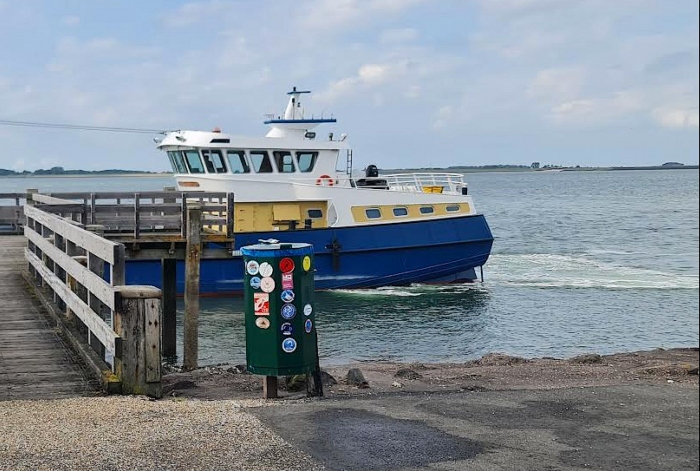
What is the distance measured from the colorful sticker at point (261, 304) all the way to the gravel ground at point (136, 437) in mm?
912

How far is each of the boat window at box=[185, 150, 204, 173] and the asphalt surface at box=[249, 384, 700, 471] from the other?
18.7m

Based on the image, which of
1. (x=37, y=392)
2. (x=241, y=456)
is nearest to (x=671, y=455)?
(x=241, y=456)

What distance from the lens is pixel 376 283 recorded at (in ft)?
84.2

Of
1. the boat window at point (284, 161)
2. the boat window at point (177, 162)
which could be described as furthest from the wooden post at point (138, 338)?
the boat window at point (177, 162)

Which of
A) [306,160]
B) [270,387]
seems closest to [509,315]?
[306,160]

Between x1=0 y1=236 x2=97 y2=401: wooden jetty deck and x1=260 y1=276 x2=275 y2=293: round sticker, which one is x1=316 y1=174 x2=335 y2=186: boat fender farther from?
x1=260 y1=276 x2=275 y2=293: round sticker

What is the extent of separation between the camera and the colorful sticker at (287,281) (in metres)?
7.30

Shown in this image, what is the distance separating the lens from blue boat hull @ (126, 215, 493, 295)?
24.3 m

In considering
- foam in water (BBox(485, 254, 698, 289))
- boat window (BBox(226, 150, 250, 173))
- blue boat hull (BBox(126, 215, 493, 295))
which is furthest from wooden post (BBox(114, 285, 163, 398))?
foam in water (BBox(485, 254, 698, 289))

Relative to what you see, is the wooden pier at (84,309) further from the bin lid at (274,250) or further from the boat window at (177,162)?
the boat window at (177,162)

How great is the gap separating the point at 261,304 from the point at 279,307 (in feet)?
0.50

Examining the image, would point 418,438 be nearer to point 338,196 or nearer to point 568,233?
point 338,196

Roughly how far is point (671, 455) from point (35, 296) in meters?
8.29

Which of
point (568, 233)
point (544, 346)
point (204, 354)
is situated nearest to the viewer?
point (204, 354)
